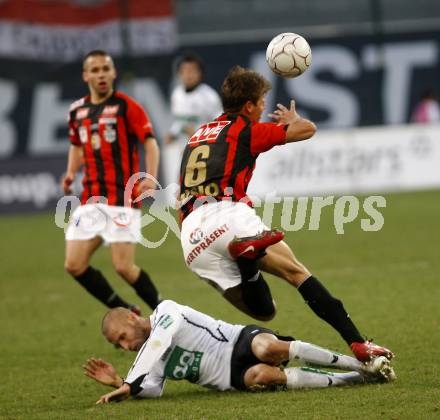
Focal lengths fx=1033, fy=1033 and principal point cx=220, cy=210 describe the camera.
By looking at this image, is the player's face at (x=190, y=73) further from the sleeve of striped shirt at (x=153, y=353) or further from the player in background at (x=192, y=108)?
the sleeve of striped shirt at (x=153, y=353)

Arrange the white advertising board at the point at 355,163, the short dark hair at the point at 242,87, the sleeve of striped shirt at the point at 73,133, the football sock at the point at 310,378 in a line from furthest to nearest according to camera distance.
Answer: the white advertising board at the point at 355,163 → the sleeve of striped shirt at the point at 73,133 → the short dark hair at the point at 242,87 → the football sock at the point at 310,378

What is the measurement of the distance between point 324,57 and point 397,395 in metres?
19.4

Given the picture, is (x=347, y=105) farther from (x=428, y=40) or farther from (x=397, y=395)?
(x=397, y=395)

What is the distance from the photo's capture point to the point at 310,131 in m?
6.54

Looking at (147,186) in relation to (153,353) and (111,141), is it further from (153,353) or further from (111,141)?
(153,353)

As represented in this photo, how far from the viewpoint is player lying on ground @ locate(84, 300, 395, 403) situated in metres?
6.15

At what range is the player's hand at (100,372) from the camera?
19.8ft

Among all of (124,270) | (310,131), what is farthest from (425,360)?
(124,270)

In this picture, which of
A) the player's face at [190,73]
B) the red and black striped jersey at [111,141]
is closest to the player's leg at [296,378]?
the red and black striped jersey at [111,141]

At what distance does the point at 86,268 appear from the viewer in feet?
28.5

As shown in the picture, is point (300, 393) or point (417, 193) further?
point (417, 193)

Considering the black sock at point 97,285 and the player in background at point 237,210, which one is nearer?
the player in background at point 237,210

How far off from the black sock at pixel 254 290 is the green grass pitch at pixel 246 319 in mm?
659

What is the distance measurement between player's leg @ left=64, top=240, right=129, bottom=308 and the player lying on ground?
2.42 m
